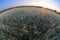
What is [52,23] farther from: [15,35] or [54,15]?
[15,35]

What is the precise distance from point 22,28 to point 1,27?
0.16 m

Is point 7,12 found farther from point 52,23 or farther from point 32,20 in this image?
point 52,23

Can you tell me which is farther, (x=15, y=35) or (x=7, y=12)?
(x=7, y=12)

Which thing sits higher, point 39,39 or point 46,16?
point 46,16

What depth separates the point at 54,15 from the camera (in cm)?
158

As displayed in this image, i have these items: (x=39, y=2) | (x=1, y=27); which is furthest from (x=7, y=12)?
(x=39, y=2)

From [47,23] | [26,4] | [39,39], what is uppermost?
[26,4]

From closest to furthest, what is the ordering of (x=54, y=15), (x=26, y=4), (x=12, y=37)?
(x=12, y=37) → (x=54, y=15) → (x=26, y=4)

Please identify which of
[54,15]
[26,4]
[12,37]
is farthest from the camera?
[26,4]

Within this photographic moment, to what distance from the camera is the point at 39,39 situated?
1.46m

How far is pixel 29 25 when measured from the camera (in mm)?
1479

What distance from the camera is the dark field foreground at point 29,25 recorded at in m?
1.45

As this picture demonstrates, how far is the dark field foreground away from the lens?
4.75 ft

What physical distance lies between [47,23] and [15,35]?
0.27 metres
